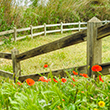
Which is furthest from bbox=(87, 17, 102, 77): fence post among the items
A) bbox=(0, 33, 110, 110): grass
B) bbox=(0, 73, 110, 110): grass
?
bbox=(0, 73, 110, 110): grass

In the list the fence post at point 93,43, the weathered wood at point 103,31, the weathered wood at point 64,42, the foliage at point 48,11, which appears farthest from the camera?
the foliage at point 48,11

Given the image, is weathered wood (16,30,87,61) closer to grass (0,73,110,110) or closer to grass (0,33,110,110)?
grass (0,33,110,110)

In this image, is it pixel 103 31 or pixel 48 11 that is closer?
pixel 103 31

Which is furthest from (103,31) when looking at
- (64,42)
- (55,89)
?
(55,89)

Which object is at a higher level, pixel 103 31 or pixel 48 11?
pixel 48 11

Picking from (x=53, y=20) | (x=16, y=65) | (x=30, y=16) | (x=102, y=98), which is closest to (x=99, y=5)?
(x=53, y=20)

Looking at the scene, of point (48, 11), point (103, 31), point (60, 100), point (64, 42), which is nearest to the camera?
point (60, 100)

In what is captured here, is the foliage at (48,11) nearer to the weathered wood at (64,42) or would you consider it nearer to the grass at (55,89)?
the grass at (55,89)

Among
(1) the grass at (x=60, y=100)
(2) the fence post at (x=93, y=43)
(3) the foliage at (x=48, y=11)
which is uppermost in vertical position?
(3) the foliage at (x=48, y=11)

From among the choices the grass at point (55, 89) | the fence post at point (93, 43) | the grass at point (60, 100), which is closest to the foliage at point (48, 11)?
the grass at point (55, 89)

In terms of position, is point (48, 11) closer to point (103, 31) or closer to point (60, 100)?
point (103, 31)

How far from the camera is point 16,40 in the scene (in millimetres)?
11008

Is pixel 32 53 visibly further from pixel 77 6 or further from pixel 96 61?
pixel 77 6

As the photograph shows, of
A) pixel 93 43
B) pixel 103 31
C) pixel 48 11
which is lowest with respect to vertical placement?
pixel 93 43
